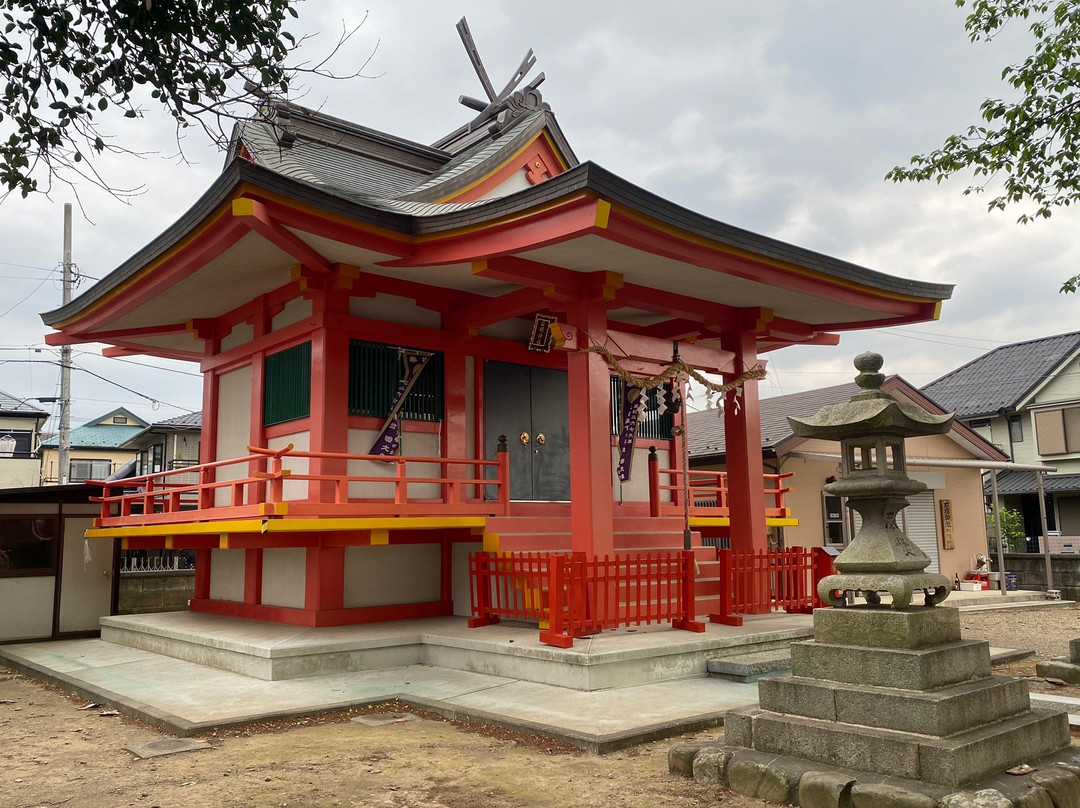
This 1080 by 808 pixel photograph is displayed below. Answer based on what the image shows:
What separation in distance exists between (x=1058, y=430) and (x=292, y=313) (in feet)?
97.2

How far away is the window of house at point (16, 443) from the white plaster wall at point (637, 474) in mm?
33789

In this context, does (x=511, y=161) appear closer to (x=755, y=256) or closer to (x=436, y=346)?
(x=436, y=346)

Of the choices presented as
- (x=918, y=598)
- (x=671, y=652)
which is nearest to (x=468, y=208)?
(x=671, y=652)

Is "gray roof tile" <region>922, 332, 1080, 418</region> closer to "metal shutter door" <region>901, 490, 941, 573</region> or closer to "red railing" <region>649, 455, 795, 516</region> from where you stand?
"metal shutter door" <region>901, 490, 941, 573</region>

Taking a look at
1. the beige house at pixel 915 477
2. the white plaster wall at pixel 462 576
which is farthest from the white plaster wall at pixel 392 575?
the beige house at pixel 915 477

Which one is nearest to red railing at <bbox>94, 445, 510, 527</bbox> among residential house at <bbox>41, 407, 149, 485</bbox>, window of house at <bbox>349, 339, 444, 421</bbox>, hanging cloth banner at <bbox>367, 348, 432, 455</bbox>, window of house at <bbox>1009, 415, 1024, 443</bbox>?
hanging cloth banner at <bbox>367, 348, 432, 455</bbox>

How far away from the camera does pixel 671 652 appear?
30.3 feet

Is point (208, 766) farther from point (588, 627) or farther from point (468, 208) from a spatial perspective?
point (468, 208)

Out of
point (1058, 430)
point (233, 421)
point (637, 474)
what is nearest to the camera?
point (233, 421)

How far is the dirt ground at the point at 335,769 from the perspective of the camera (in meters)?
5.75

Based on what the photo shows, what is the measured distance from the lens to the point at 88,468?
4575 cm

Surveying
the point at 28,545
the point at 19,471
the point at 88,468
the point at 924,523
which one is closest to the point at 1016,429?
the point at 924,523

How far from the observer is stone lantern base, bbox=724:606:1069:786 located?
211 inches

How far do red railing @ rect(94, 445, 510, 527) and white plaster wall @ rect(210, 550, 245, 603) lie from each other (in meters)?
0.84
